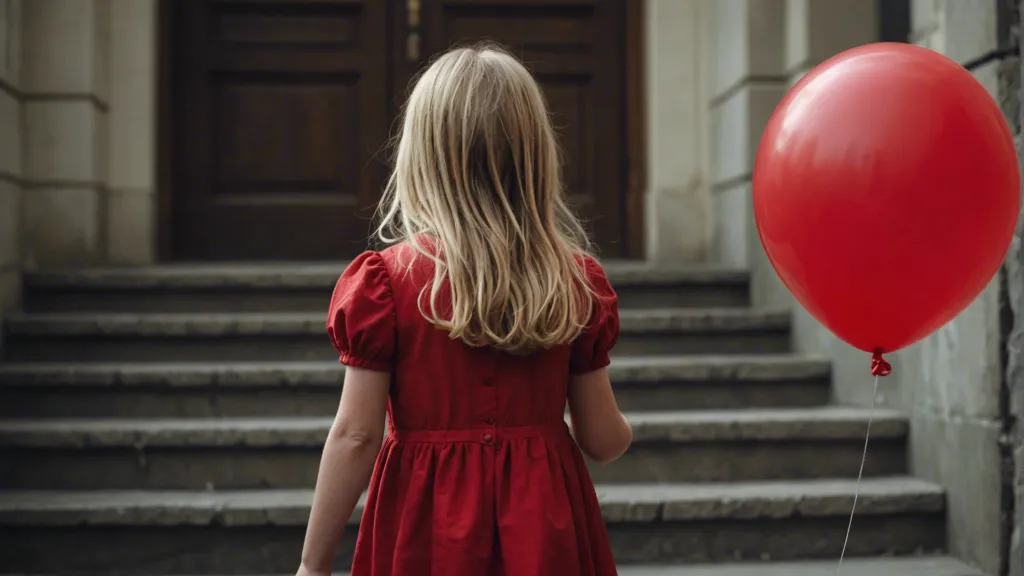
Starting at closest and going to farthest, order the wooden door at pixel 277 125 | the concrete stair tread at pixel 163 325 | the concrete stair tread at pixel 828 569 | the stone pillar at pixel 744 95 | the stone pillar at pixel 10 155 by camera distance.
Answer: the concrete stair tread at pixel 828 569
the concrete stair tread at pixel 163 325
the stone pillar at pixel 10 155
the stone pillar at pixel 744 95
the wooden door at pixel 277 125

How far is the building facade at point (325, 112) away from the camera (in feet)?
15.4

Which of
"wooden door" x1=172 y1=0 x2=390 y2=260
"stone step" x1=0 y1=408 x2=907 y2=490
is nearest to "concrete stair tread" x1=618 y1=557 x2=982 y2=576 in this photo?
"stone step" x1=0 y1=408 x2=907 y2=490

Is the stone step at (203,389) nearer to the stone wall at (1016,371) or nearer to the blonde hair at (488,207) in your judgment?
the stone wall at (1016,371)

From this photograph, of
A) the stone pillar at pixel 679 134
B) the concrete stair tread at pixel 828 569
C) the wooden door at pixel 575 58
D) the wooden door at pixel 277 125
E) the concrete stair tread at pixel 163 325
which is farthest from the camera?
the wooden door at pixel 575 58

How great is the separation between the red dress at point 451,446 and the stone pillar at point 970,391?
6.64ft

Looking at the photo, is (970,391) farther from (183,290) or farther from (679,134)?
(183,290)

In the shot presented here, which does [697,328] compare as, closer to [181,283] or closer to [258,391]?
[258,391]

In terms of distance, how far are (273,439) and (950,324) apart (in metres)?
2.30

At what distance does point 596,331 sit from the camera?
1.57 m

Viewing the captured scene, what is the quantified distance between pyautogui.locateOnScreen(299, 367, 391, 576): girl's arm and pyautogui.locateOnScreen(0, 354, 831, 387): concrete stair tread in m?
2.29

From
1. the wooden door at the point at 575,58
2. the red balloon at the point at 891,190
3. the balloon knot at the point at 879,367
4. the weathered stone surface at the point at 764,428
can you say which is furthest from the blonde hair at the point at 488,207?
the wooden door at the point at 575,58

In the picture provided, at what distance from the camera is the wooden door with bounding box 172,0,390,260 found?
546 cm

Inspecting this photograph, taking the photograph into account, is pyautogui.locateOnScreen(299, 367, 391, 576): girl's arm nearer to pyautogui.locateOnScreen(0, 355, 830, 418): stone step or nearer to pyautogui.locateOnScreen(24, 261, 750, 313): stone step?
pyautogui.locateOnScreen(0, 355, 830, 418): stone step

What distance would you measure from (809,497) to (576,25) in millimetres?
3137
